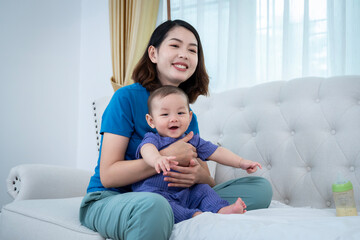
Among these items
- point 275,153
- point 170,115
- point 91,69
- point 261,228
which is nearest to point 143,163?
point 170,115

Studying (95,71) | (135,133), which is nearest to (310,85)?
(135,133)

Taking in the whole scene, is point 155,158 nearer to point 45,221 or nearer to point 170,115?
point 170,115

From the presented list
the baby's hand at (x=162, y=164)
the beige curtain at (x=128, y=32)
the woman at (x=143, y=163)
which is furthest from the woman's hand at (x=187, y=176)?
the beige curtain at (x=128, y=32)

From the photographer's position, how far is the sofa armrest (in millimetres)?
1515

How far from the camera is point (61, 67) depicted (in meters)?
3.33

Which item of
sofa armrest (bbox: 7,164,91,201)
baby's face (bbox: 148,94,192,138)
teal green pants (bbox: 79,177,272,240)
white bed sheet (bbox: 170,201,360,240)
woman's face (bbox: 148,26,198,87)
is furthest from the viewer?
sofa armrest (bbox: 7,164,91,201)

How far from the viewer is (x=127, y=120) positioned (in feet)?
4.00

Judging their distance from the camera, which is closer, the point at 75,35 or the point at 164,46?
the point at 164,46

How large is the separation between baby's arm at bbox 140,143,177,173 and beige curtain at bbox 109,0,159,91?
1.92 meters

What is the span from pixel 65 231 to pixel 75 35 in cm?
275

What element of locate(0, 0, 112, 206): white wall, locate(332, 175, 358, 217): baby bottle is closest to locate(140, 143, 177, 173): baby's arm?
locate(332, 175, 358, 217): baby bottle

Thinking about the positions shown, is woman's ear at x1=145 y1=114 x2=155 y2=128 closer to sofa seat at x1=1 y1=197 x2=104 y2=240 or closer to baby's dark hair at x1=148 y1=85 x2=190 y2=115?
baby's dark hair at x1=148 y1=85 x2=190 y2=115

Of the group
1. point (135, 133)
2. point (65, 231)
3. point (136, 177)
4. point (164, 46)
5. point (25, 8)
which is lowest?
point (65, 231)

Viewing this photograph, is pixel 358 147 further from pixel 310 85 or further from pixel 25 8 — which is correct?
pixel 25 8
